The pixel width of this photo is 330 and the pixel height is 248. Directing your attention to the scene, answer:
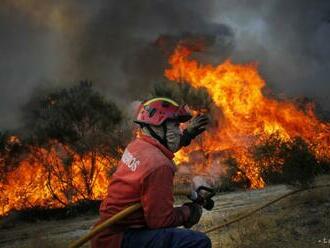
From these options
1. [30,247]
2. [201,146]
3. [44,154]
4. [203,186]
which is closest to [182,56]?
[201,146]

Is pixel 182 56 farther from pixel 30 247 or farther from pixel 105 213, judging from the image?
pixel 105 213

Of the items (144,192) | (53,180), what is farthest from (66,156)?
(144,192)

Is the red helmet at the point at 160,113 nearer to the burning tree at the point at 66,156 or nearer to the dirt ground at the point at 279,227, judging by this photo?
the dirt ground at the point at 279,227

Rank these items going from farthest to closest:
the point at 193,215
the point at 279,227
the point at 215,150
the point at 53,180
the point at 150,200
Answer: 1. the point at 215,150
2. the point at 53,180
3. the point at 279,227
4. the point at 193,215
5. the point at 150,200

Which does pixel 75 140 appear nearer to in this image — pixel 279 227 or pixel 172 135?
pixel 279 227

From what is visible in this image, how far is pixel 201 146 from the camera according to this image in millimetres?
22781

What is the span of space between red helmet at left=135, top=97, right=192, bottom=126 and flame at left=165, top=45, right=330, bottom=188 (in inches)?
579

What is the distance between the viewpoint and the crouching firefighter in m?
3.30

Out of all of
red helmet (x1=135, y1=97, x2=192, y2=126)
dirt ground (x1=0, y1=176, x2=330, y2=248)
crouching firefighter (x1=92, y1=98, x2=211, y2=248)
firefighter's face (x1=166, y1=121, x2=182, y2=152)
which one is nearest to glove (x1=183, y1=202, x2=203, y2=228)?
crouching firefighter (x1=92, y1=98, x2=211, y2=248)

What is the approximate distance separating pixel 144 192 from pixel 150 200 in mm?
81

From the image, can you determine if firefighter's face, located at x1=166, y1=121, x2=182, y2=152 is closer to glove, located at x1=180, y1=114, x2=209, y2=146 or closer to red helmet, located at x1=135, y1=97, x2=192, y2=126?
red helmet, located at x1=135, y1=97, x2=192, y2=126

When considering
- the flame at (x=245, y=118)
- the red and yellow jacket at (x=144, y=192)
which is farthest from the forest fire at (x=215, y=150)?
the red and yellow jacket at (x=144, y=192)

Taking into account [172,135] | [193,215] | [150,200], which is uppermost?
[172,135]

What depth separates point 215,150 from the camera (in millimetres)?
22672
